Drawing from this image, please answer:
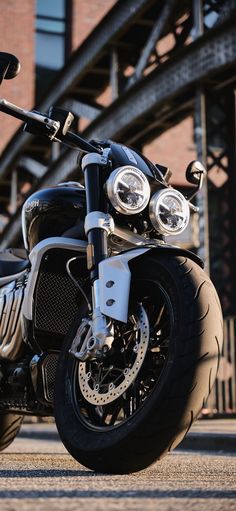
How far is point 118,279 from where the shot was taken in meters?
3.42

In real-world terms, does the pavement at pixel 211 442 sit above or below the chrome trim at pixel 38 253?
below

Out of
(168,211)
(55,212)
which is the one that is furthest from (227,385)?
(168,211)

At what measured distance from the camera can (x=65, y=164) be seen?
15008mm

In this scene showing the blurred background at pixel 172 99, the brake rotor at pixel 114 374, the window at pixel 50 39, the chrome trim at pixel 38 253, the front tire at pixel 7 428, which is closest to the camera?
the brake rotor at pixel 114 374

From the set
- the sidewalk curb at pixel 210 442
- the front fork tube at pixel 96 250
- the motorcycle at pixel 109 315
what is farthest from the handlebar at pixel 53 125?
the sidewalk curb at pixel 210 442

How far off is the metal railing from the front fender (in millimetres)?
6716

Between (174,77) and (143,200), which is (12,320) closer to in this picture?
(143,200)

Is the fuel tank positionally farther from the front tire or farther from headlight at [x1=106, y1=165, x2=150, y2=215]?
the front tire

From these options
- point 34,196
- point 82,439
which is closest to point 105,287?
point 82,439

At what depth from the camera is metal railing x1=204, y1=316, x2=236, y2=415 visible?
400 inches

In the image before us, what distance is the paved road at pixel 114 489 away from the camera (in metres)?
2.32

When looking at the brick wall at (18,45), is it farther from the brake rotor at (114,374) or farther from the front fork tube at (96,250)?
the brake rotor at (114,374)

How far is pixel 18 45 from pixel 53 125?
2543cm

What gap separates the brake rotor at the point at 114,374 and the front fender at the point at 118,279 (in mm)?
79
